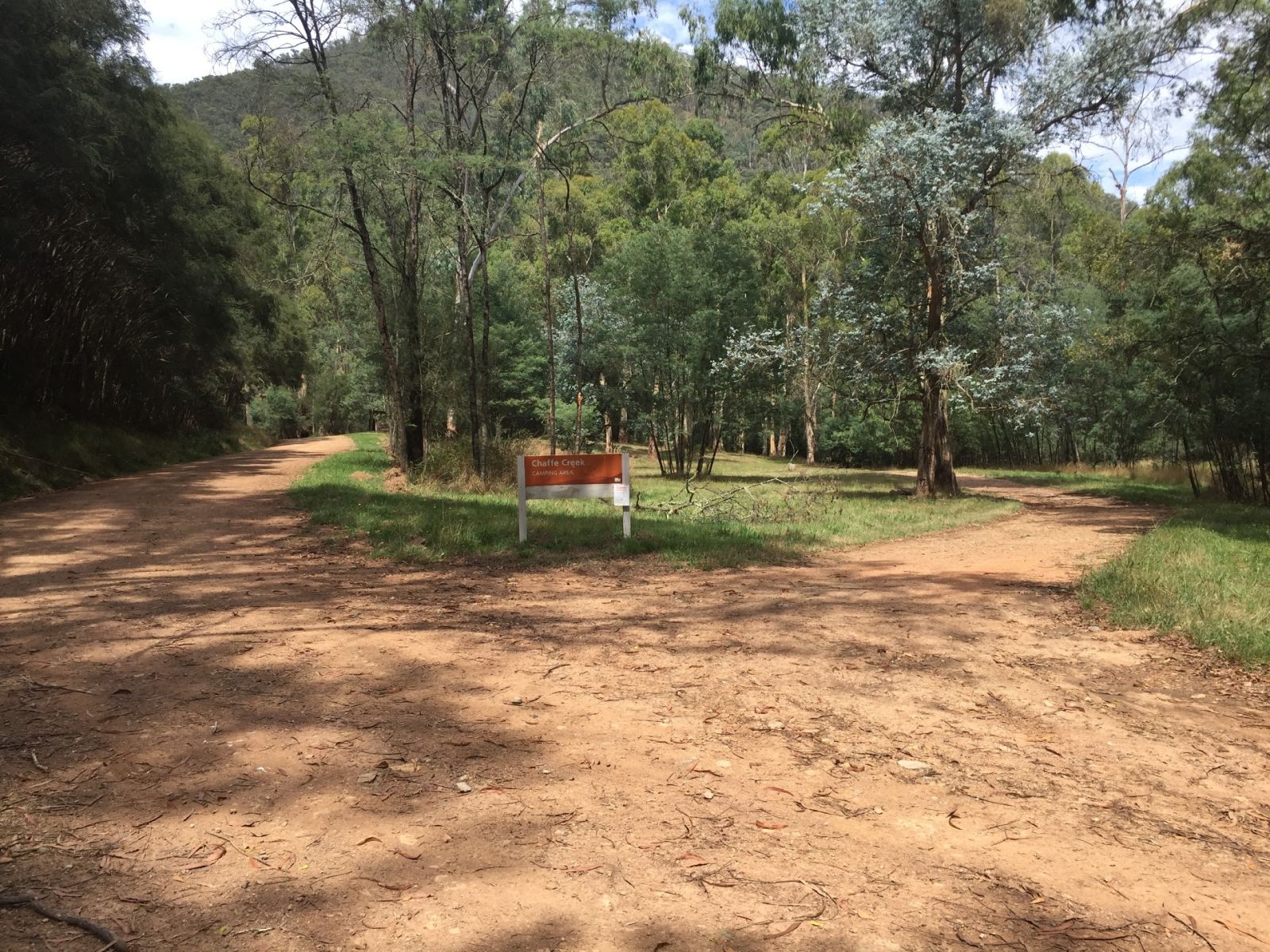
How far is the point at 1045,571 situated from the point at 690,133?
1848 inches

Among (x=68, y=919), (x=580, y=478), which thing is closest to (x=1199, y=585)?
(x=580, y=478)

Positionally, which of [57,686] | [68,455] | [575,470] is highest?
[68,455]

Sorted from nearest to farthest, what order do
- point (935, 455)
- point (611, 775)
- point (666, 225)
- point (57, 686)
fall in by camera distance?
point (611, 775) → point (57, 686) → point (935, 455) → point (666, 225)

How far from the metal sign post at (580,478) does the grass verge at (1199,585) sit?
5587 mm

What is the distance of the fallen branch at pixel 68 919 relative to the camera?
2.48m

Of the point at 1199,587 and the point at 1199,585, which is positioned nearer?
the point at 1199,587

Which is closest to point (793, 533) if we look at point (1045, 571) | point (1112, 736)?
point (1045, 571)

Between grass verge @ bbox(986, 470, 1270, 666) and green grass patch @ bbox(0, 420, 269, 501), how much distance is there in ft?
50.7

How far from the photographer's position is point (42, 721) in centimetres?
409

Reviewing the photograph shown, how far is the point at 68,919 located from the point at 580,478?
28.2 feet

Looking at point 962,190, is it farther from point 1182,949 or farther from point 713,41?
point 1182,949

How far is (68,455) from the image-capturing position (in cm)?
1587

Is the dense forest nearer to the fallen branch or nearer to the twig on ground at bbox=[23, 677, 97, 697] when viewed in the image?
the twig on ground at bbox=[23, 677, 97, 697]

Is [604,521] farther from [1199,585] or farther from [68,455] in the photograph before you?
[68,455]
